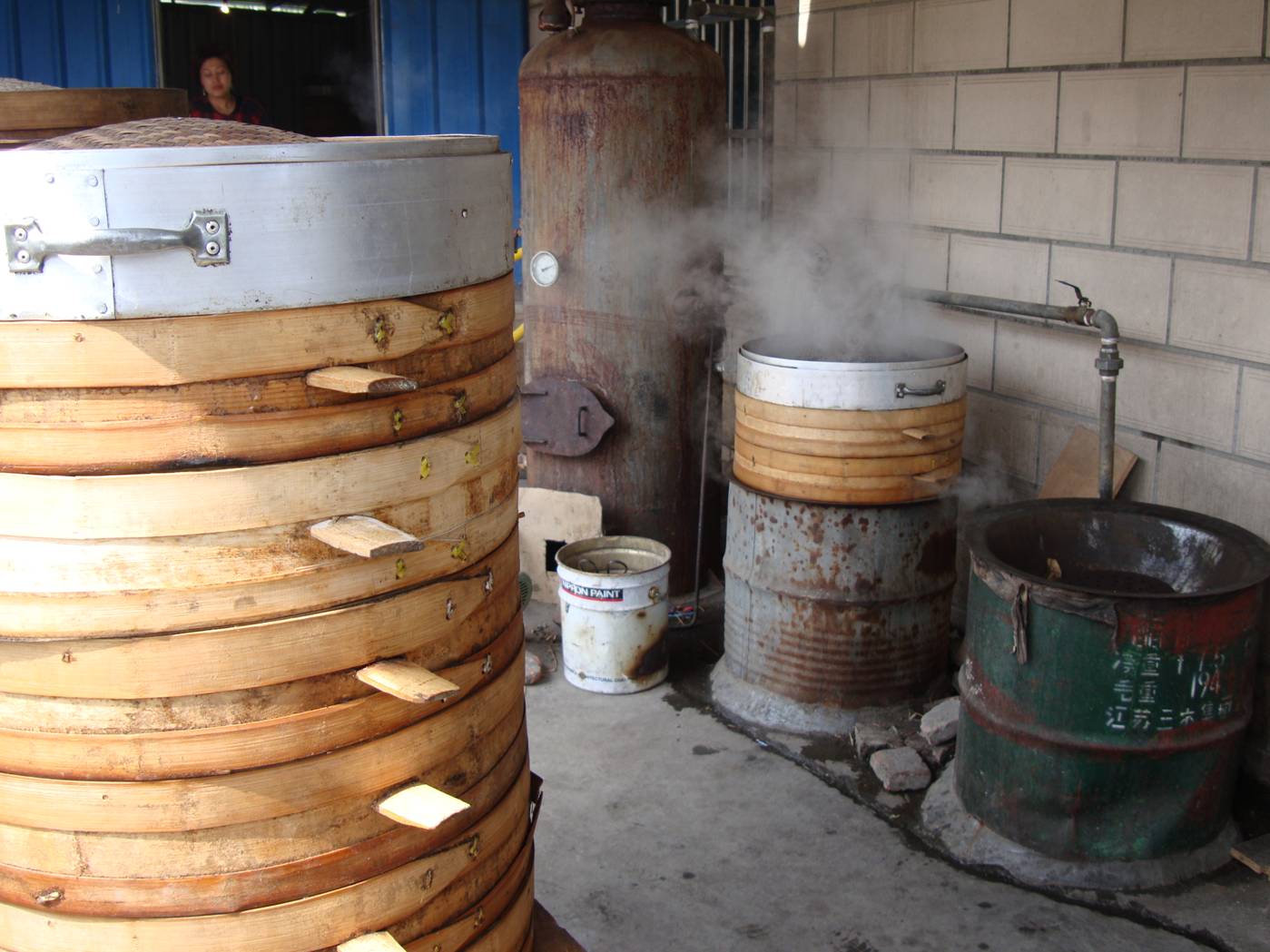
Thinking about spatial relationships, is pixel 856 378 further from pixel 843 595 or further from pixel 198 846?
pixel 198 846

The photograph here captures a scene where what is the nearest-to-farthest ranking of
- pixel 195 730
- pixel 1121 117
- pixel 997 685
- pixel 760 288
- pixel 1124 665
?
1. pixel 195 730
2. pixel 1124 665
3. pixel 997 685
4. pixel 1121 117
5. pixel 760 288

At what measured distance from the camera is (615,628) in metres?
4.72

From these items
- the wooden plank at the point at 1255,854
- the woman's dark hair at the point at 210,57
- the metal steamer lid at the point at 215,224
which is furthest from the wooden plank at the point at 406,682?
the woman's dark hair at the point at 210,57

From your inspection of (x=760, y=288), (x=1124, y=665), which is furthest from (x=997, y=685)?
(x=760, y=288)

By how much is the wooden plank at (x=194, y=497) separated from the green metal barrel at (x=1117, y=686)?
2.27 m

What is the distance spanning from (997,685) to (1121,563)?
24.8 inches

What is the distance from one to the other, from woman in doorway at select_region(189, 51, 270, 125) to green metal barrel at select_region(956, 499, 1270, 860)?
495 centimetres

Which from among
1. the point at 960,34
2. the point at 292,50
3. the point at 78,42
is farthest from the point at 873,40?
the point at 292,50

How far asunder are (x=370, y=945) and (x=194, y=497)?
2.18 ft

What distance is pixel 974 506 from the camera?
4867 mm

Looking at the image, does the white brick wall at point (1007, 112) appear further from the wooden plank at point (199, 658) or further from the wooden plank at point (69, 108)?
the wooden plank at point (199, 658)

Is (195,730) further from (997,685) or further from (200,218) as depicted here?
(997,685)

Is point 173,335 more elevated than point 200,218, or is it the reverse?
point 200,218

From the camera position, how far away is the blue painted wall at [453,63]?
7.90m
